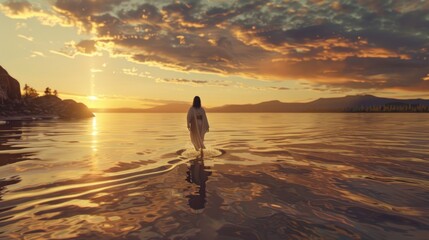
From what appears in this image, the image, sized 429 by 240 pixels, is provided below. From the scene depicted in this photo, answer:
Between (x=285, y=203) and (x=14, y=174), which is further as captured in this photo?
(x=14, y=174)

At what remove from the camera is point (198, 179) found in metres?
9.41

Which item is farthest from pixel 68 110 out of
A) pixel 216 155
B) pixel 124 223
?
pixel 124 223

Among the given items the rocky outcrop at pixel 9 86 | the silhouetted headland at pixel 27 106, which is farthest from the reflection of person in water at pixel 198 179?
the rocky outcrop at pixel 9 86

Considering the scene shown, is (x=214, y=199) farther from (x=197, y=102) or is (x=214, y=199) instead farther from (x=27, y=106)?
(x=27, y=106)

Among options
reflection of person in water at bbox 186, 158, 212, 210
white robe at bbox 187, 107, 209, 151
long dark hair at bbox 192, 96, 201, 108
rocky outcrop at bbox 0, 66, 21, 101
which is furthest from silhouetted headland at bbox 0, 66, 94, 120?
reflection of person in water at bbox 186, 158, 212, 210

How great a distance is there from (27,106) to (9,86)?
11192 mm

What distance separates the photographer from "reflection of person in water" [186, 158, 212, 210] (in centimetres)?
699

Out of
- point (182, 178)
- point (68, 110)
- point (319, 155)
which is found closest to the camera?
point (182, 178)

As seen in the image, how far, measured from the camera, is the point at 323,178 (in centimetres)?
974

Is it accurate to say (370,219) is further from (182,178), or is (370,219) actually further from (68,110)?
(68,110)

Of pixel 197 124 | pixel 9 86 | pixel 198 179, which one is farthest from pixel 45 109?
pixel 198 179

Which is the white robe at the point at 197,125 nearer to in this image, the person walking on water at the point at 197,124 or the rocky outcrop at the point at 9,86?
the person walking on water at the point at 197,124

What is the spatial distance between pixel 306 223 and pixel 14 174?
10188 mm

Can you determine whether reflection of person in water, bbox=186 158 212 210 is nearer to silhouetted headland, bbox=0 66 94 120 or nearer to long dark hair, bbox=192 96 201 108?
long dark hair, bbox=192 96 201 108
